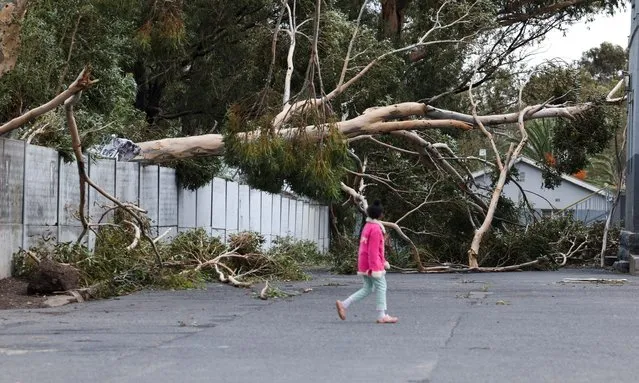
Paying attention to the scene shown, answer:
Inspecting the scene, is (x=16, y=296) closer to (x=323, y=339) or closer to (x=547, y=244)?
(x=323, y=339)

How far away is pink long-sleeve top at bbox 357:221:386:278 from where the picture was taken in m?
13.7

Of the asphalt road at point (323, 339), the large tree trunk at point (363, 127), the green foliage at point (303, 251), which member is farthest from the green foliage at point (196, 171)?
the asphalt road at point (323, 339)

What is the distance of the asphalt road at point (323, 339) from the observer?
29.5ft

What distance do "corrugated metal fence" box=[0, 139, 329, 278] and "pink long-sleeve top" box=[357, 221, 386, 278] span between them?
7095 mm

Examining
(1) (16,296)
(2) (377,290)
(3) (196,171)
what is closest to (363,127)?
(3) (196,171)

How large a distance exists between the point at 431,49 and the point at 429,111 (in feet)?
29.6

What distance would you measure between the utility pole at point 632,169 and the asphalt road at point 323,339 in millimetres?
9268

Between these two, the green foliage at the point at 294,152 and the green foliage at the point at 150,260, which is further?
the green foliage at the point at 294,152

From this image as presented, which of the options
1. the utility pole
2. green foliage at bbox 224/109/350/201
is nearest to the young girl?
green foliage at bbox 224/109/350/201

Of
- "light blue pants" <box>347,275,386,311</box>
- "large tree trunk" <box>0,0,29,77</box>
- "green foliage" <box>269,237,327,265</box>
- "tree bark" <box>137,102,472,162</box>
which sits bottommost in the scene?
"green foliage" <box>269,237,327,265</box>

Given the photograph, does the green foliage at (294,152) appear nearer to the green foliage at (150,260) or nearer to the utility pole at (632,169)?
the green foliage at (150,260)

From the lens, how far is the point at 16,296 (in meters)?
17.1

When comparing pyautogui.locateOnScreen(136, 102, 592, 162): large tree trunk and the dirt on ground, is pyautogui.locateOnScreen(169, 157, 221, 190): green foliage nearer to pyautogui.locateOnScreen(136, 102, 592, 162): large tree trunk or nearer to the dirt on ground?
pyautogui.locateOnScreen(136, 102, 592, 162): large tree trunk

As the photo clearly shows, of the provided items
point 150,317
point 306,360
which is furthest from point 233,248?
point 306,360
